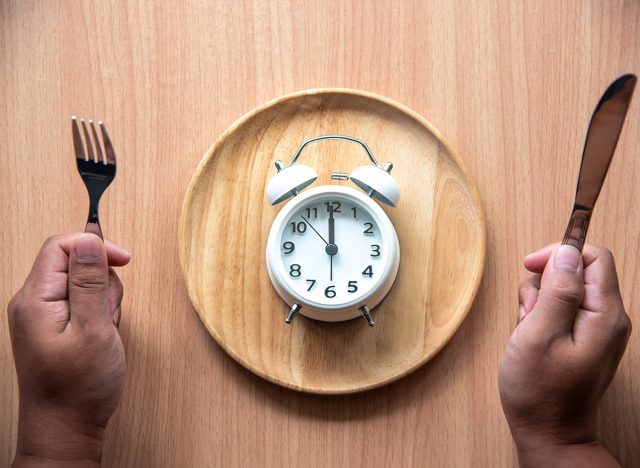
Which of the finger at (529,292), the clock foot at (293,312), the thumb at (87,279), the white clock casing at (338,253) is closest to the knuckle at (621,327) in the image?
the finger at (529,292)

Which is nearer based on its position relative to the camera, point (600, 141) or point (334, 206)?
point (600, 141)

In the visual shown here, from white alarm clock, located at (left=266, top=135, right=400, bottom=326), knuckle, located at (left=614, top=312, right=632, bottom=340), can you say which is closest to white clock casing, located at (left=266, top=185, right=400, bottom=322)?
white alarm clock, located at (left=266, top=135, right=400, bottom=326)

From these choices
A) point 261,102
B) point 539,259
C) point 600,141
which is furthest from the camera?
point 261,102

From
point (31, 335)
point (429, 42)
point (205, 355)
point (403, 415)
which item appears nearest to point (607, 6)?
point (429, 42)

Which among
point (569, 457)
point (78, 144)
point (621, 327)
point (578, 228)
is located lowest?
point (569, 457)

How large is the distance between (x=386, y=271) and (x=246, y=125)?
0.28m

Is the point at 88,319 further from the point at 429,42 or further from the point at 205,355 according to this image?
the point at 429,42

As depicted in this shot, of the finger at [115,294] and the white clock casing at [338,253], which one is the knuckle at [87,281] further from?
the white clock casing at [338,253]

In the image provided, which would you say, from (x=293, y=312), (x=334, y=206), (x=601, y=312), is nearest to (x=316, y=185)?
(x=334, y=206)

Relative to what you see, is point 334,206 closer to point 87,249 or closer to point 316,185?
point 316,185

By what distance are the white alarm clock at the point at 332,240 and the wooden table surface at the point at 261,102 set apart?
151 mm

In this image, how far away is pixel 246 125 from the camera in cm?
95

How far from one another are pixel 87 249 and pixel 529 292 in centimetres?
54

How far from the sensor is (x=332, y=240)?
89 centimetres
